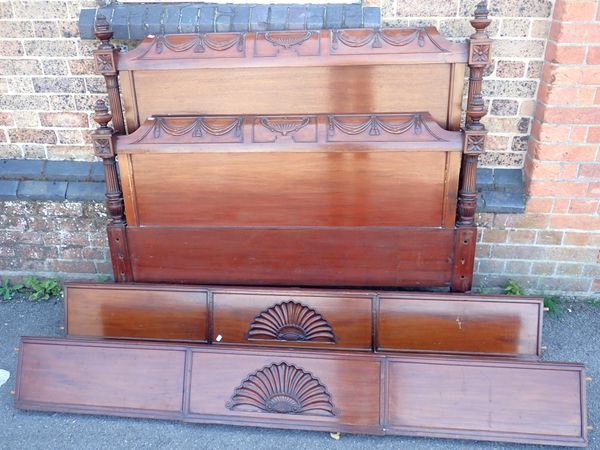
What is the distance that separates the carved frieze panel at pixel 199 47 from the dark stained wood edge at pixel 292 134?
11.1 inches

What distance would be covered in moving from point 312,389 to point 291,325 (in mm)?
372

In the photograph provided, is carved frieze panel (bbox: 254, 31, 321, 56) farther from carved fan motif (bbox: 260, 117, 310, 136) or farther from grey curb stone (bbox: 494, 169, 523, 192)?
grey curb stone (bbox: 494, 169, 523, 192)

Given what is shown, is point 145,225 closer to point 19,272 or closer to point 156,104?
point 156,104

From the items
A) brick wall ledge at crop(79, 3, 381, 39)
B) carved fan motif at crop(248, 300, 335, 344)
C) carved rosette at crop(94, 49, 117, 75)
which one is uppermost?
brick wall ledge at crop(79, 3, 381, 39)

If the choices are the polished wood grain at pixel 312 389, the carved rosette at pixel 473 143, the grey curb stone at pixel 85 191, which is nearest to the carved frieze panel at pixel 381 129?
the carved rosette at pixel 473 143

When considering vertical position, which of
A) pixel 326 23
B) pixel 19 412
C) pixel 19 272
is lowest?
pixel 19 412

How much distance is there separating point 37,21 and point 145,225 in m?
1.20

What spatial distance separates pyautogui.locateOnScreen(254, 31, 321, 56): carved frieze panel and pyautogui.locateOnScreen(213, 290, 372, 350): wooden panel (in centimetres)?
111

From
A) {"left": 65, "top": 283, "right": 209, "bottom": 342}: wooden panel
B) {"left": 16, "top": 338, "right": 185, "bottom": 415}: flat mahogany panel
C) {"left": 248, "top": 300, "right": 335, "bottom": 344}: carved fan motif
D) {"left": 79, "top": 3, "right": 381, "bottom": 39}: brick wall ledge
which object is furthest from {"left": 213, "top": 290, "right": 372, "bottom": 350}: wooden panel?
{"left": 79, "top": 3, "right": 381, "bottom": 39}: brick wall ledge

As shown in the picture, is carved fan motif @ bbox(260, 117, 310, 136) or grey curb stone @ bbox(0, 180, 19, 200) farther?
grey curb stone @ bbox(0, 180, 19, 200)

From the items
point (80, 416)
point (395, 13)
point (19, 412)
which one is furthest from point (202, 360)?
point (395, 13)

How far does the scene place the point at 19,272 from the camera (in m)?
3.37

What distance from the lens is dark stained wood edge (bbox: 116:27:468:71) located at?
7.99 feet

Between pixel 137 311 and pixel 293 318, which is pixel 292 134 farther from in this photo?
pixel 137 311
